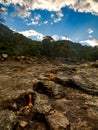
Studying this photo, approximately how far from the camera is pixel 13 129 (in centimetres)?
965

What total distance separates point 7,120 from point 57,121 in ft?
7.59

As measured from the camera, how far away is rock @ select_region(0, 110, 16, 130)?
372 inches

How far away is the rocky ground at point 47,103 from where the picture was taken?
10.3 m

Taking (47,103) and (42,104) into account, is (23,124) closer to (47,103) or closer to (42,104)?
(42,104)

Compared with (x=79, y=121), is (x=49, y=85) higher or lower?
higher

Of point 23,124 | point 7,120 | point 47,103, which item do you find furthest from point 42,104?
point 7,120

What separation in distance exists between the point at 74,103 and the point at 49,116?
3.05 meters

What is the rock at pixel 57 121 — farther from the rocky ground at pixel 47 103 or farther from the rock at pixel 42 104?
the rock at pixel 42 104

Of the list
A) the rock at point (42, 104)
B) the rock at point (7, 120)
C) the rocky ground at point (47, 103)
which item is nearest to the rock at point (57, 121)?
the rocky ground at point (47, 103)

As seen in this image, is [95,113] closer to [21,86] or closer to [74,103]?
[74,103]

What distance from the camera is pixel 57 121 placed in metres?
10.2

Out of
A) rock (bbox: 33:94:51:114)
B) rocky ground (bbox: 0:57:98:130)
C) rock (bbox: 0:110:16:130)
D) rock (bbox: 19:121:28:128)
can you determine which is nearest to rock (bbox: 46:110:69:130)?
rocky ground (bbox: 0:57:98:130)

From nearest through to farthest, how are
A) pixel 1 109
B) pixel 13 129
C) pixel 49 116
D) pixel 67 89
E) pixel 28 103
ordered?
pixel 13 129, pixel 49 116, pixel 1 109, pixel 28 103, pixel 67 89

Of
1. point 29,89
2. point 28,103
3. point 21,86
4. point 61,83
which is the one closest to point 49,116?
point 28,103
